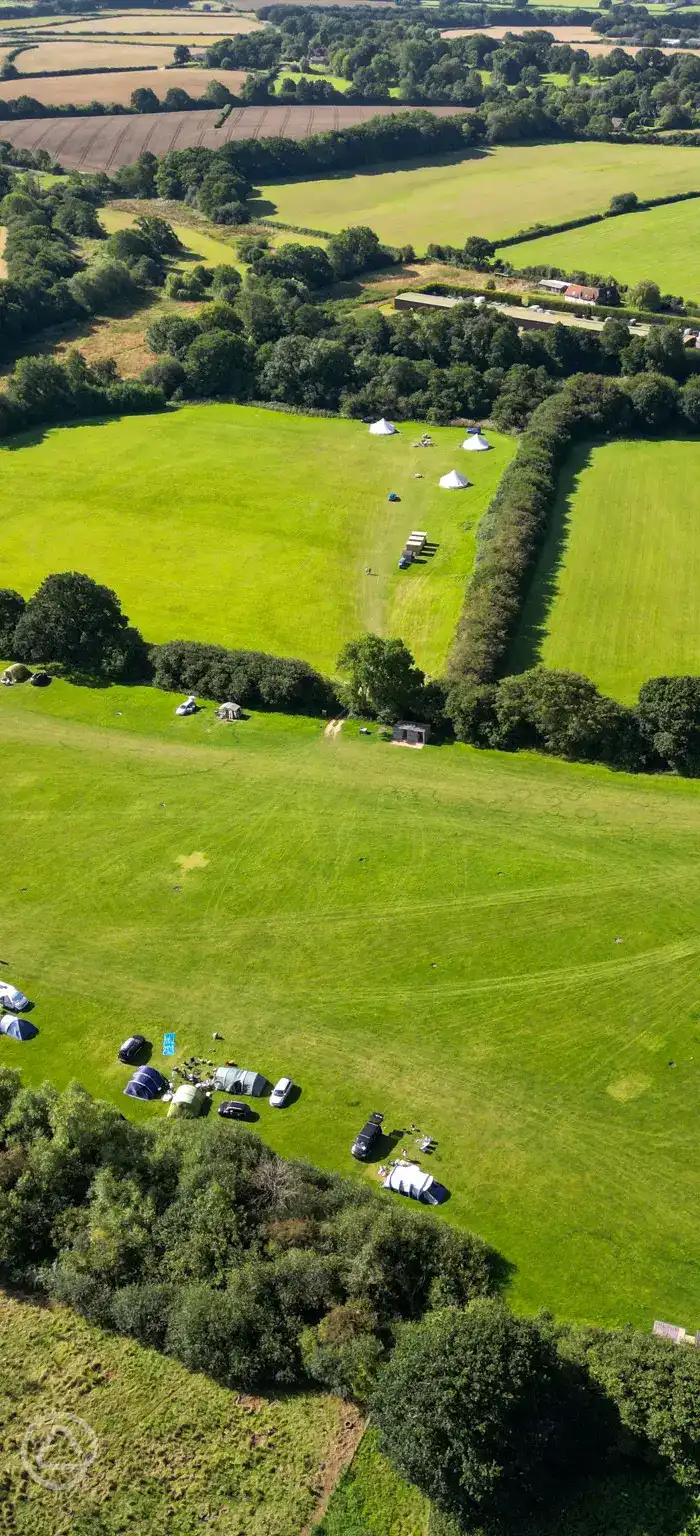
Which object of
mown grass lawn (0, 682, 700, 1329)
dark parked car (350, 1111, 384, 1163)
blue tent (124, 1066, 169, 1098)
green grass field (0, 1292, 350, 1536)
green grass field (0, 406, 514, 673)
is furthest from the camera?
green grass field (0, 406, 514, 673)

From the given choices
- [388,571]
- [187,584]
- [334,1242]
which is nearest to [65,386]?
[187,584]

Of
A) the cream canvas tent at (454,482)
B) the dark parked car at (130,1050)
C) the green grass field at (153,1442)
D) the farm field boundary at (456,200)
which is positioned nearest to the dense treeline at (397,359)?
the cream canvas tent at (454,482)

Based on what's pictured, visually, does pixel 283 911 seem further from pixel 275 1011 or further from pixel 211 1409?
pixel 211 1409

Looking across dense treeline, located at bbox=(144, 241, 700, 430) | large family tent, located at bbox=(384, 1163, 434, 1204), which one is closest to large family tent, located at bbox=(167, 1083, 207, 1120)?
large family tent, located at bbox=(384, 1163, 434, 1204)

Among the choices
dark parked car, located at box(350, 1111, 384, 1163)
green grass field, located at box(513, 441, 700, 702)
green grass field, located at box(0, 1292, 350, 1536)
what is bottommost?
green grass field, located at box(0, 1292, 350, 1536)

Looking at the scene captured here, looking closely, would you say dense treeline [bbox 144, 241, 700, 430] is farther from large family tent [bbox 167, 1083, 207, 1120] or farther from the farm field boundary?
large family tent [bbox 167, 1083, 207, 1120]

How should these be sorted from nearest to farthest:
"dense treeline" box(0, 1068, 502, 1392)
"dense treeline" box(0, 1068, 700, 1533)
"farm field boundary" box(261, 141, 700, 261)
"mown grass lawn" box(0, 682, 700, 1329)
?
"dense treeline" box(0, 1068, 700, 1533)
"dense treeline" box(0, 1068, 502, 1392)
"mown grass lawn" box(0, 682, 700, 1329)
"farm field boundary" box(261, 141, 700, 261)
